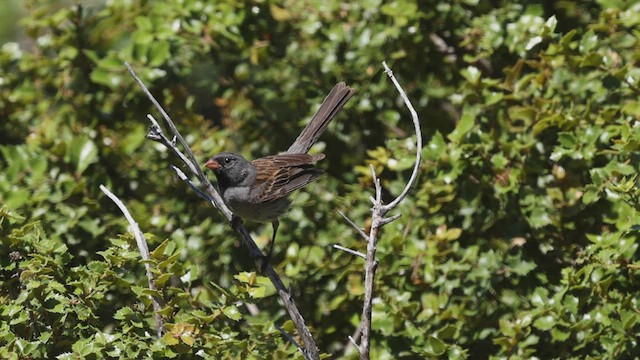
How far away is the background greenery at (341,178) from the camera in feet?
13.0

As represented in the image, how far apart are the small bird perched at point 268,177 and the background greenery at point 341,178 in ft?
0.90

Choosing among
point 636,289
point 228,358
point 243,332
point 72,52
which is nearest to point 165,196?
point 72,52

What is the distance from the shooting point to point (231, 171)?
5.05m

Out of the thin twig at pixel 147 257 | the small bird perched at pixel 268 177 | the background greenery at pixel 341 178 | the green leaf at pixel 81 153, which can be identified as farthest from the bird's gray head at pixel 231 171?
the thin twig at pixel 147 257

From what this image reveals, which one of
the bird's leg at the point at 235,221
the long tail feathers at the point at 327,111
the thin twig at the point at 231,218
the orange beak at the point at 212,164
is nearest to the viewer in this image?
the thin twig at the point at 231,218

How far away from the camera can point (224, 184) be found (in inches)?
199

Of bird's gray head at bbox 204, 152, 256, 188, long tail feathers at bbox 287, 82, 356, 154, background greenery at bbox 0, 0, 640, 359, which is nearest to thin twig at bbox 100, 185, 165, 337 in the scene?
background greenery at bbox 0, 0, 640, 359

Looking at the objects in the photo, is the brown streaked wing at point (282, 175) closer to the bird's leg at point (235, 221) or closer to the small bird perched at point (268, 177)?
the small bird perched at point (268, 177)

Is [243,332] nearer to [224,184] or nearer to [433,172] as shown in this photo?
[224,184]

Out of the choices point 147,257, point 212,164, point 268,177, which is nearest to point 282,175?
point 268,177

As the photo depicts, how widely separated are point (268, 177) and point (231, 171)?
23 centimetres

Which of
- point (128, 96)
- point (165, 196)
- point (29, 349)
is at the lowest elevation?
point (165, 196)

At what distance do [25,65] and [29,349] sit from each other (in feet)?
9.70

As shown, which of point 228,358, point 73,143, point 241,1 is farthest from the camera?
point 241,1
